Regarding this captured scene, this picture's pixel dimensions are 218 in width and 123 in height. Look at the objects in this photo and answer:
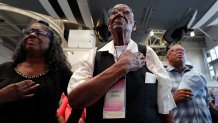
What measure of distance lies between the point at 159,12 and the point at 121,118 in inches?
141

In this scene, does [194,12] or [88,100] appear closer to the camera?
[88,100]

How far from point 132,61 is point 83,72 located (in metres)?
0.27

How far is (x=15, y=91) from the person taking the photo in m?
1.16

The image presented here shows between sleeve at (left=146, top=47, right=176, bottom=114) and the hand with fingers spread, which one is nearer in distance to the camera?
sleeve at (left=146, top=47, right=176, bottom=114)

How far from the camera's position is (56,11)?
4.25m

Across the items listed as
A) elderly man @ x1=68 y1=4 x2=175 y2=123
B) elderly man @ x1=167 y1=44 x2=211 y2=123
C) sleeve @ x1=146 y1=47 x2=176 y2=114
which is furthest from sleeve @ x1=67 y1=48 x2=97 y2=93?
elderly man @ x1=167 y1=44 x2=211 y2=123

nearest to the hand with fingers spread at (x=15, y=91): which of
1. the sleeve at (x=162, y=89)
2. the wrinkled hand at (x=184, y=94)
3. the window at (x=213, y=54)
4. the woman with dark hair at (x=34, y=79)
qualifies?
the woman with dark hair at (x=34, y=79)

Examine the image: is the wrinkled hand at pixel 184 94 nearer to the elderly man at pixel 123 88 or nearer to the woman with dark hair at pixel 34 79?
the elderly man at pixel 123 88

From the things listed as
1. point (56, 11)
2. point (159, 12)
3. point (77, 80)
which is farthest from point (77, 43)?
point (77, 80)

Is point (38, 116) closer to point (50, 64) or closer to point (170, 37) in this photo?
point (50, 64)

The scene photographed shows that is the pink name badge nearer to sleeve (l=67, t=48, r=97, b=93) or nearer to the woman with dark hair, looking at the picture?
sleeve (l=67, t=48, r=97, b=93)

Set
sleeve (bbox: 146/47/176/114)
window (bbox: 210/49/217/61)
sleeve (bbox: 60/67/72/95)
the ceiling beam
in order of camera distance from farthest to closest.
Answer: window (bbox: 210/49/217/61) → the ceiling beam → sleeve (bbox: 60/67/72/95) → sleeve (bbox: 146/47/176/114)

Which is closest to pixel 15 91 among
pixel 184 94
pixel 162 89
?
pixel 162 89

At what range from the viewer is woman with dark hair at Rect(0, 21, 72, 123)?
1.18m
